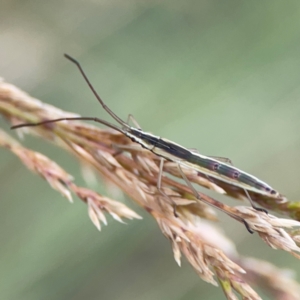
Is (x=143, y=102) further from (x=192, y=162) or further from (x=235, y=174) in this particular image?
(x=235, y=174)

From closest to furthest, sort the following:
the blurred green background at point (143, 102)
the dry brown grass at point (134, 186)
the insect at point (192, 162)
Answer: the dry brown grass at point (134, 186)
the insect at point (192, 162)
the blurred green background at point (143, 102)

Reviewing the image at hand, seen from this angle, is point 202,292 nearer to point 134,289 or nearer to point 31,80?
point 134,289

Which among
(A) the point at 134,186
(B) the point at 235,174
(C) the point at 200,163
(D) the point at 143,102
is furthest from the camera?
(D) the point at 143,102

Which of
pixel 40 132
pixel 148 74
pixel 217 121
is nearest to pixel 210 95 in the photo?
pixel 217 121

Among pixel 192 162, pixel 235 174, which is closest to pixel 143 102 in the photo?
pixel 192 162

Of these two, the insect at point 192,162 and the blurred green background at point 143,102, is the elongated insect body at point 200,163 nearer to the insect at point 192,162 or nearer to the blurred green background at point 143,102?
the insect at point 192,162

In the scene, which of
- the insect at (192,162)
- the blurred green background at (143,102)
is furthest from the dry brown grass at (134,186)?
the blurred green background at (143,102)
